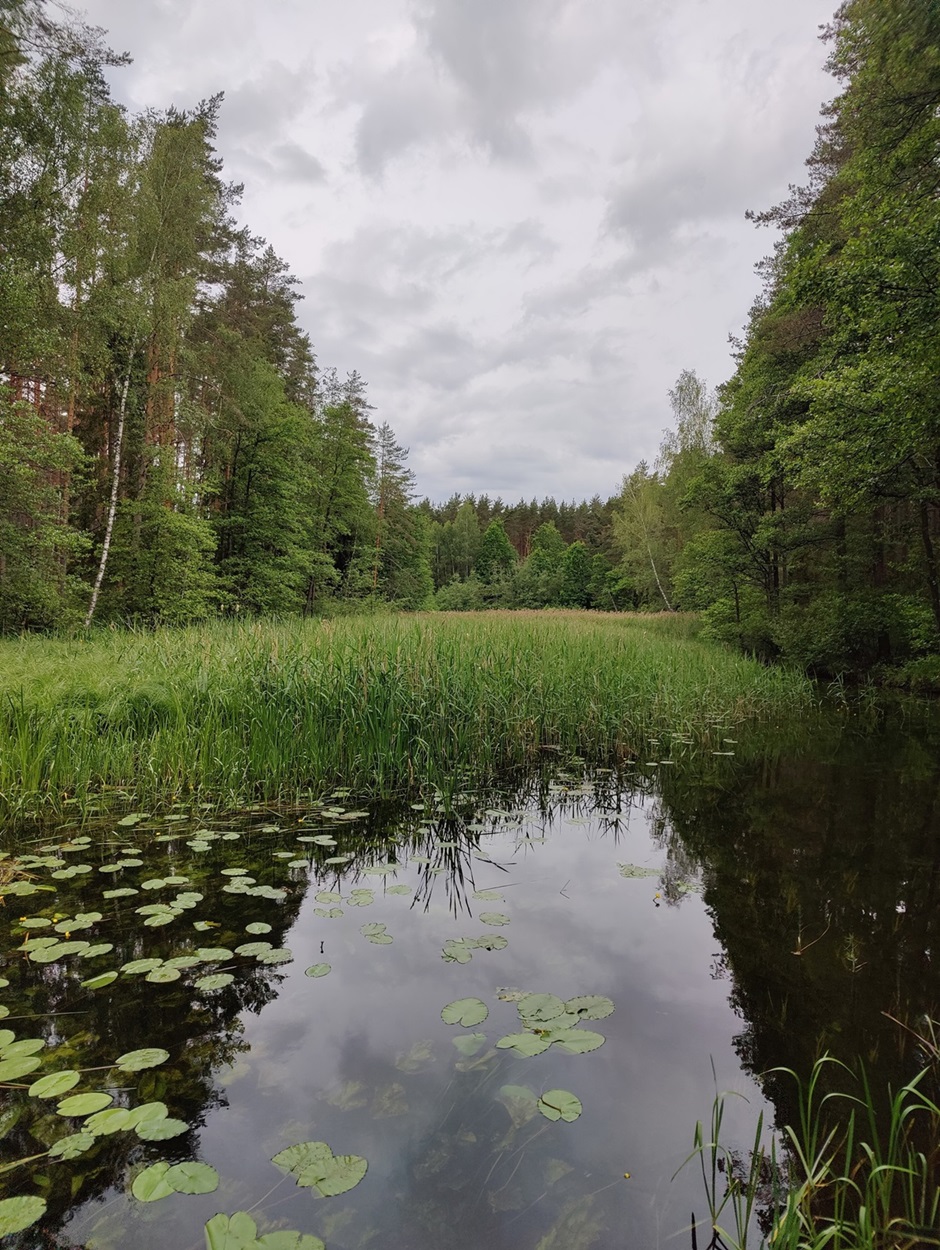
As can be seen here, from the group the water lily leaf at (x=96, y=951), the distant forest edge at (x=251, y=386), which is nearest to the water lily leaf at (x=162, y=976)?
the water lily leaf at (x=96, y=951)

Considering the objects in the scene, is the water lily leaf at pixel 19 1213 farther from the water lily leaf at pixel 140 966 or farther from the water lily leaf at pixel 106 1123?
the water lily leaf at pixel 140 966

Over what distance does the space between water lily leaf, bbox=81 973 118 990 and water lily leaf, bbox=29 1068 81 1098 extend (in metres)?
0.41

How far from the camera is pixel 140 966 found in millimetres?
2062

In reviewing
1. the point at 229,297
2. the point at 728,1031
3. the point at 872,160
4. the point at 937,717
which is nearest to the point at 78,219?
the point at 229,297

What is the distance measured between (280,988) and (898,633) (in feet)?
39.9

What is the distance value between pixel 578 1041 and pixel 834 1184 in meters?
0.71

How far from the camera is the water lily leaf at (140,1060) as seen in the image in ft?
5.34

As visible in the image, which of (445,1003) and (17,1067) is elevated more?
(17,1067)

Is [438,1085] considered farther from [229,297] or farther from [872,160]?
[229,297]

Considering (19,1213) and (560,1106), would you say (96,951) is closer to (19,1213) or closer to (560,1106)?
(19,1213)

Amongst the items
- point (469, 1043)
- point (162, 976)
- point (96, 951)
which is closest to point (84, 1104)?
point (162, 976)

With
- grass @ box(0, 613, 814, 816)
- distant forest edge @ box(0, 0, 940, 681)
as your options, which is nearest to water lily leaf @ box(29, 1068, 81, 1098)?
grass @ box(0, 613, 814, 816)

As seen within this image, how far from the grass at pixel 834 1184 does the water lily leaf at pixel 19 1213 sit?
1443 mm

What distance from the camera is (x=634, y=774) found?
541 cm
